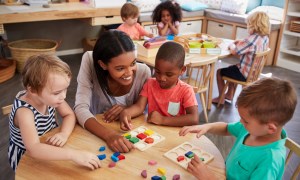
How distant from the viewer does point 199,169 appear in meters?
1.04

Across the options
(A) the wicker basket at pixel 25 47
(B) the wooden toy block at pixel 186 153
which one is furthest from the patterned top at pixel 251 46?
(A) the wicker basket at pixel 25 47

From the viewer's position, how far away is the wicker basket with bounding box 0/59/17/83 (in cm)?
364

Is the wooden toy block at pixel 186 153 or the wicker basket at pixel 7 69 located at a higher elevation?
the wooden toy block at pixel 186 153

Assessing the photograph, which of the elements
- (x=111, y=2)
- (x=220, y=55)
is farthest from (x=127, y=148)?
(x=111, y=2)

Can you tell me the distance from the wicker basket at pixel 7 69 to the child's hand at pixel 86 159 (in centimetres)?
299

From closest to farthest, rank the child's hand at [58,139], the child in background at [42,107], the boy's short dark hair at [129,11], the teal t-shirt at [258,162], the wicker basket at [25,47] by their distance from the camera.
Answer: the teal t-shirt at [258,162] → the child in background at [42,107] → the child's hand at [58,139] → the boy's short dark hair at [129,11] → the wicker basket at [25,47]

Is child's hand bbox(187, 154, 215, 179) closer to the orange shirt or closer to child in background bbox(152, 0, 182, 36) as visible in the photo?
the orange shirt

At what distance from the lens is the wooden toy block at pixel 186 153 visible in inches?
44.9

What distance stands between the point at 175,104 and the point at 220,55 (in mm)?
1497

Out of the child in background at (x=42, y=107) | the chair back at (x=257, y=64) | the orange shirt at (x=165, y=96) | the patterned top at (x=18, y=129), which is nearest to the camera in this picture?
the child in background at (x=42, y=107)

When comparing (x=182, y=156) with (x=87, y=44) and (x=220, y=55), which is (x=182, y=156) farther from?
(x=87, y=44)

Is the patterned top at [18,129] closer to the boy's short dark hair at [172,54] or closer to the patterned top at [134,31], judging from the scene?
the boy's short dark hair at [172,54]

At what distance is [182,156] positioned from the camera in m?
1.17

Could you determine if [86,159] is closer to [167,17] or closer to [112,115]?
[112,115]
